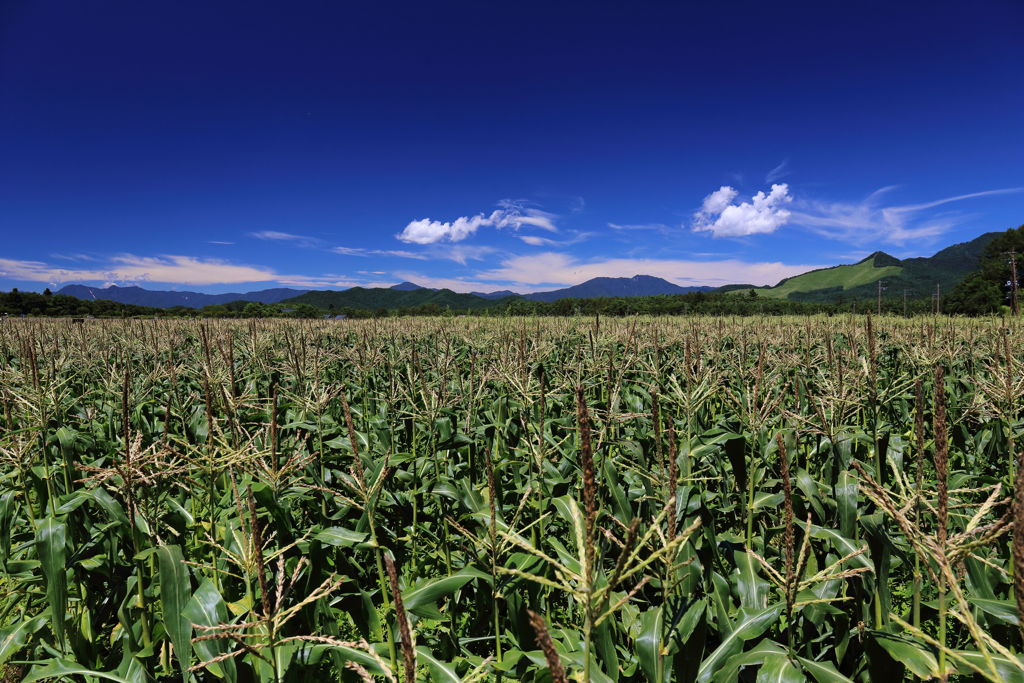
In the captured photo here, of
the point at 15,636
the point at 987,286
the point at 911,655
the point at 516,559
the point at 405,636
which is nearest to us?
the point at 405,636

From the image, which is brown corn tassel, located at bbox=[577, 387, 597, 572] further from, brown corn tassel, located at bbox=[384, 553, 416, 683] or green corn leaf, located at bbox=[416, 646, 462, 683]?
green corn leaf, located at bbox=[416, 646, 462, 683]

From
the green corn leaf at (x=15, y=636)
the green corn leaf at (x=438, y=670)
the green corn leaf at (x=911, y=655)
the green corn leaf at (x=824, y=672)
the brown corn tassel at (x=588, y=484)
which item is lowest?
the green corn leaf at (x=15, y=636)

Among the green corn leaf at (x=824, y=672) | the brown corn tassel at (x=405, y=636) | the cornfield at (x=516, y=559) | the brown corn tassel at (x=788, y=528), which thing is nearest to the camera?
the brown corn tassel at (x=405, y=636)

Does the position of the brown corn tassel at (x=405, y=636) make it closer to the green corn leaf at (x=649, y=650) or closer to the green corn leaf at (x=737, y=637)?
the green corn leaf at (x=649, y=650)

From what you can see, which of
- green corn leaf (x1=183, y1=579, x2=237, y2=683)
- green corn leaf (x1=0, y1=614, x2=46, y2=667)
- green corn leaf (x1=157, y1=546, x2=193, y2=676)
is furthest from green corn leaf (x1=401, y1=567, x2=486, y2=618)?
green corn leaf (x1=0, y1=614, x2=46, y2=667)

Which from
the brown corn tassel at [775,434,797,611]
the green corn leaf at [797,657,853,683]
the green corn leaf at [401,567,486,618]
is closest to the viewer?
the brown corn tassel at [775,434,797,611]

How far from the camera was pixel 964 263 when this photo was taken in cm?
19650

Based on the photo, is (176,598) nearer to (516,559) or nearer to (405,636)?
(516,559)

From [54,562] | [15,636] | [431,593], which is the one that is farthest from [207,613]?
[15,636]

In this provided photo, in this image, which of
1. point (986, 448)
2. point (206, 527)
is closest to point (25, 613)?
point (206, 527)

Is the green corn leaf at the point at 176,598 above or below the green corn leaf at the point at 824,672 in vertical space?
above

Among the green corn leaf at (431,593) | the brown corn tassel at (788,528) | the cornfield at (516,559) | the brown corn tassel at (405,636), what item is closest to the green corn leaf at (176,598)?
the cornfield at (516,559)

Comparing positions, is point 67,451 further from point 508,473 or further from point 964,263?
point 964,263

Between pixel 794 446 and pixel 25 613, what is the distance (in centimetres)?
727
